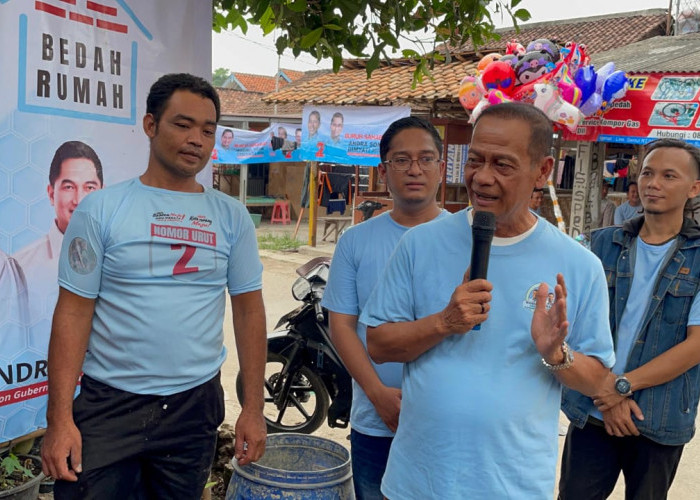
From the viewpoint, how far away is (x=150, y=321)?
7.52ft

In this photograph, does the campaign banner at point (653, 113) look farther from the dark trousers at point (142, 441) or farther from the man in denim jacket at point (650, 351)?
the dark trousers at point (142, 441)

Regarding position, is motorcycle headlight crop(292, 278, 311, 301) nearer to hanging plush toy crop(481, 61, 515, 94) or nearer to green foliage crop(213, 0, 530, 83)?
green foliage crop(213, 0, 530, 83)

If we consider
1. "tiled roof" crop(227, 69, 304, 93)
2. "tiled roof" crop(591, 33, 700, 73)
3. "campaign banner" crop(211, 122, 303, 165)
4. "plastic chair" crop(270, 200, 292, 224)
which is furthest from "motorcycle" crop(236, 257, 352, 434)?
"tiled roof" crop(227, 69, 304, 93)

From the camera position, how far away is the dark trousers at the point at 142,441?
225cm

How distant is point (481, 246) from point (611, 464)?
1659mm

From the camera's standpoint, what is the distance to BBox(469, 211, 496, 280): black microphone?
1.69 meters

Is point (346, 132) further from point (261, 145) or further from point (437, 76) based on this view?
point (261, 145)

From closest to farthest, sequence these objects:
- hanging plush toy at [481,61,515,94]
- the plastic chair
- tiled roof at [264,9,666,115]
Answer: hanging plush toy at [481,61,515,94]
tiled roof at [264,9,666,115]
the plastic chair

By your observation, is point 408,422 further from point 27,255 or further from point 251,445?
point 27,255

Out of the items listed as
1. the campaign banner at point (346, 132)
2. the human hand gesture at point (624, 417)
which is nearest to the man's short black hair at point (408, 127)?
the human hand gesture at point (624, 417)

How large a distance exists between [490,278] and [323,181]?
17183 mm

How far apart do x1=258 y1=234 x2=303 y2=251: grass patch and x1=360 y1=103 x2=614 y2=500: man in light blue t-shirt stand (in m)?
13.6

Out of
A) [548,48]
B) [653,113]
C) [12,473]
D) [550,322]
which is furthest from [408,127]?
[653,113]

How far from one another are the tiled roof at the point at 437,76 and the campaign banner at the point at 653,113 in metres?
1.26
